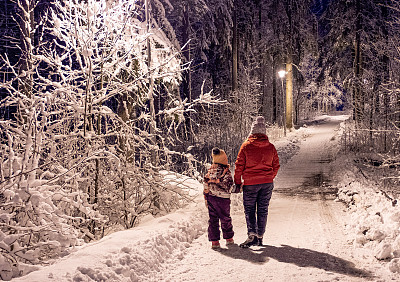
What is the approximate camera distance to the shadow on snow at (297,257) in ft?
15.7

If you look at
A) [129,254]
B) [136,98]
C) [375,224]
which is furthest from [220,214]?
[136,98]

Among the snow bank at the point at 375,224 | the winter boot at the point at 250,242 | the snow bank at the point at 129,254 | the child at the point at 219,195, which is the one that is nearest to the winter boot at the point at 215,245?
the child at the point at 219,195

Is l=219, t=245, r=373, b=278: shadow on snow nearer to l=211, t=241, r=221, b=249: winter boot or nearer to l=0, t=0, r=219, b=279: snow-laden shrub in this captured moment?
l=211, t=241, r=221, b=249: winter boot

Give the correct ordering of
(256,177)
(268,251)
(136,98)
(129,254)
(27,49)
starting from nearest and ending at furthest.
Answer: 1. (129,254)
2. (268,251)
3. (256,177)
4. (27,49)
5. (136,98)

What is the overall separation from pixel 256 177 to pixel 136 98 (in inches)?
198

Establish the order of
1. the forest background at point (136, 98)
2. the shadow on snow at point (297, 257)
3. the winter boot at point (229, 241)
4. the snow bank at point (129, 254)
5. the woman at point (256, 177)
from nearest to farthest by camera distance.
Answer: the snow bank at point (129, 254), the shadow on snow at point (297, 257), the forest background at point (136, 98), the woman at point (256, 177), the winter boot at point (229, 241)

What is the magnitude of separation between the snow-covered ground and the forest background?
1.85 ft

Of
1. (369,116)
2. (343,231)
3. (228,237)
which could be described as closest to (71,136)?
(228,237)

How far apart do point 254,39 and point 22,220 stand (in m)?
28.0

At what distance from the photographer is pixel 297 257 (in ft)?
17.3

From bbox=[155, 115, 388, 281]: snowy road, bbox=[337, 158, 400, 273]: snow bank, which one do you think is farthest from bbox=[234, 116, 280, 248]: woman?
bbox=[337, 158, 400, 273]: snow bank

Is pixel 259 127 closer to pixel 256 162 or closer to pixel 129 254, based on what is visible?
pixel 256 162

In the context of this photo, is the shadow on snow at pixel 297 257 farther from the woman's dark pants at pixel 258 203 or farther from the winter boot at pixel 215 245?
the woman's dark pants at pixel 258 203

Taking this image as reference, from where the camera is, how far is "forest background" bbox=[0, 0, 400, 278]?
4.93 meters
